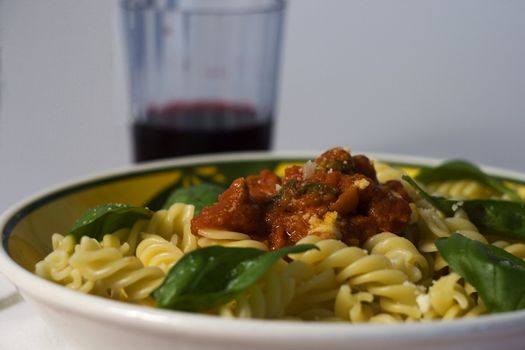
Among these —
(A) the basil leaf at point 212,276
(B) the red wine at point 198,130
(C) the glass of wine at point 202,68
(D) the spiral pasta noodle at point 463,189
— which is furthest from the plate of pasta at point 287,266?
(C) the glass of wine at point 202,68

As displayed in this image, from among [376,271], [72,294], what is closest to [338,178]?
[376,271]

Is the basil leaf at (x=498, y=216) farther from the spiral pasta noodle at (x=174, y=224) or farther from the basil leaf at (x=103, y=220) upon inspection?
the basil leaf at (x=103, y=220)

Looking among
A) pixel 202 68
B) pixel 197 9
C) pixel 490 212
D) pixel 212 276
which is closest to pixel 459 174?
pixel 490 212

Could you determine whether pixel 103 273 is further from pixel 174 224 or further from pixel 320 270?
pixel 320 270

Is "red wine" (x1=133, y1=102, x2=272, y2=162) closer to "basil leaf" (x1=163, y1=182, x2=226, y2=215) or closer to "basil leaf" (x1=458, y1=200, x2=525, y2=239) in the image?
"basil leaf" (x1=163, y1=182, x2=226, y2=215)

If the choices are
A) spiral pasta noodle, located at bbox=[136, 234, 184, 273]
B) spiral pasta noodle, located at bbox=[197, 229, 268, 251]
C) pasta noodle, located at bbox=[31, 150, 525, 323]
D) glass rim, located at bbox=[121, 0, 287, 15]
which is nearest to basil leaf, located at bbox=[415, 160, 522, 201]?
pasta noodle, located at bbox=[31, 150, 525, 323]

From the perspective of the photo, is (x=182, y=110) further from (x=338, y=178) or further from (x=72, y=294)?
(x=72, y=294)
